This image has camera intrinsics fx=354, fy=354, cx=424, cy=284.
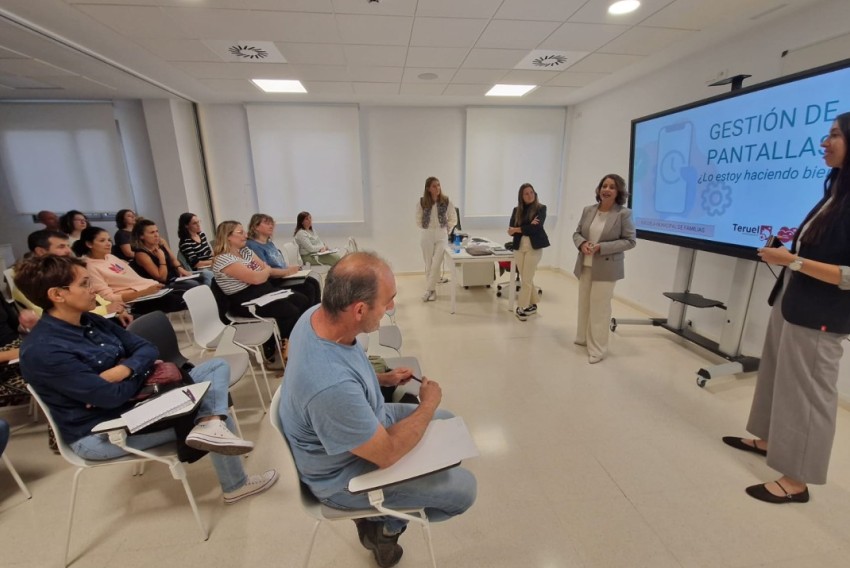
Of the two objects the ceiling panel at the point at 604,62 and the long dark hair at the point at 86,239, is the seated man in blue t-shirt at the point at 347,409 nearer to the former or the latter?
the long dark hair at the point at 86,239

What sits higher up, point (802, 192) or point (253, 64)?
point (253, 64)

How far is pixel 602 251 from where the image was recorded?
2.88 metres

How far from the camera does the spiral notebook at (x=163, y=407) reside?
1363mm

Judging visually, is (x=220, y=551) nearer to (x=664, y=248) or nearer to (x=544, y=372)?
(x=544, y=372)

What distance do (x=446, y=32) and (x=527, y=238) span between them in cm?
221

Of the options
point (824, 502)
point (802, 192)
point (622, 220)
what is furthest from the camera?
point (622, 220)

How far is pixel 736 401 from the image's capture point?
2.54 metres

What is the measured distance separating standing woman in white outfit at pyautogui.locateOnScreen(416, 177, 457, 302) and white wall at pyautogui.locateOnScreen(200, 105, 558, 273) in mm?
1467

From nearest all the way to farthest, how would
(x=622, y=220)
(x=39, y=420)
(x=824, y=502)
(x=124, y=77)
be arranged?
(x=824, y=502), (x=39, y=420), (x=622, y=220), (x=124, y=77)

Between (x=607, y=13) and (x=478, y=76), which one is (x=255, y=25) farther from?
(x=607, y=13)

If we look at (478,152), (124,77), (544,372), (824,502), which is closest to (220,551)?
(544,372)

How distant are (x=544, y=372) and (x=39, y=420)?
371cm

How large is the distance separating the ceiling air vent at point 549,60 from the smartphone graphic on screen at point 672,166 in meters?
1.17

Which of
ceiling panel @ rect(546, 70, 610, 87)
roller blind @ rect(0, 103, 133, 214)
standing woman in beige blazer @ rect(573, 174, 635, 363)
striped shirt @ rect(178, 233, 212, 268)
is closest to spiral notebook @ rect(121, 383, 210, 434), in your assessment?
standing woman in beige blazer @ rect(573, 174, 635, 363)
